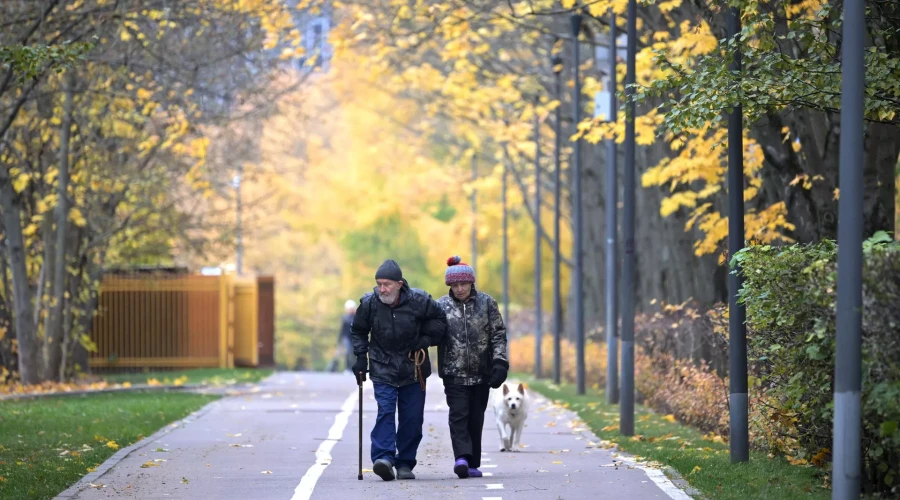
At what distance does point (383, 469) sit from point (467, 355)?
1232 millimetres

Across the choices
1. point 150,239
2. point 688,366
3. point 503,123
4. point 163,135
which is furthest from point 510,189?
point 688,366

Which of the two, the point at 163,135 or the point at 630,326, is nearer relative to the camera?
the point at 630,326

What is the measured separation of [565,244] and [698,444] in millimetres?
33868

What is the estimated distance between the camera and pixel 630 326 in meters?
17.9

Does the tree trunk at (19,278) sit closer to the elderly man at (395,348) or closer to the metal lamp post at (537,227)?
the metal lamp post at (537,227)

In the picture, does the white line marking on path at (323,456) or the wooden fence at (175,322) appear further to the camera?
the wooden fence at (175,322)

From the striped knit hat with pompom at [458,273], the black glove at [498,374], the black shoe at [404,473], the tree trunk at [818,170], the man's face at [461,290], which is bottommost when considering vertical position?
the black shoe at [404,473]

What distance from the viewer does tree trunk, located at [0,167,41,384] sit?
2552cm

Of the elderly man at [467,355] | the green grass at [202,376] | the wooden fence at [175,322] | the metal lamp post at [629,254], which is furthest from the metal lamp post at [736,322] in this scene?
the wooden fence at [175,322]

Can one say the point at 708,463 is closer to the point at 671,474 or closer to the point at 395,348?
the point at 671,474

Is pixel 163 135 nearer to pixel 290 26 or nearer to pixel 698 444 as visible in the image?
pixel 290 26

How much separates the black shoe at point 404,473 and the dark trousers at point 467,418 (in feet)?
1.34

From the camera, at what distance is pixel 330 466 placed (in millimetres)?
14141

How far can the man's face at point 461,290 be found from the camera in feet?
43.2
